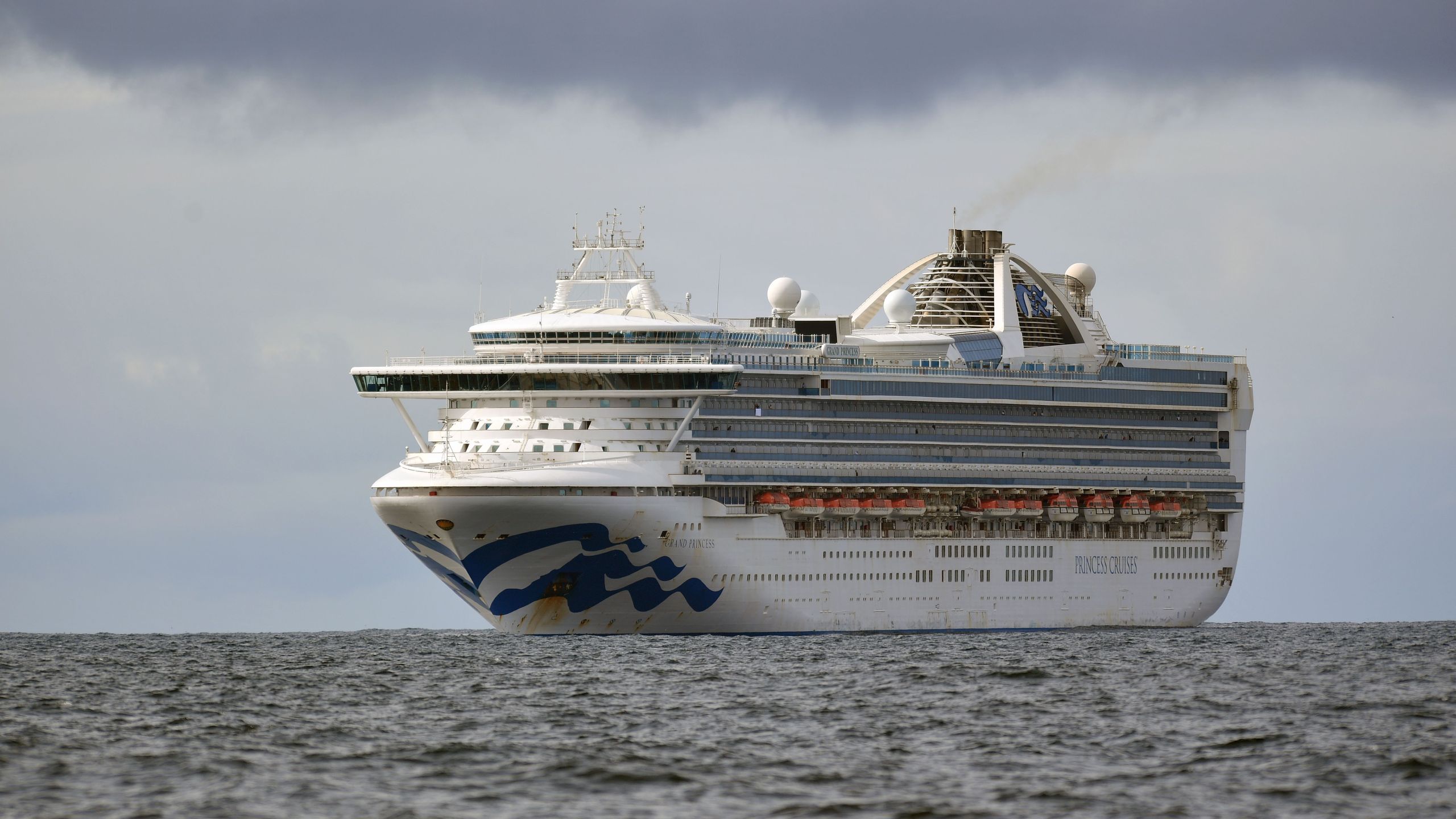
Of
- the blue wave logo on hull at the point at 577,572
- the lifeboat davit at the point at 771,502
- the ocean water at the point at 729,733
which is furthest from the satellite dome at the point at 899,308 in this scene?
the ocean water at the point at 729,733

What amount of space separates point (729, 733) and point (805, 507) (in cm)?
3138

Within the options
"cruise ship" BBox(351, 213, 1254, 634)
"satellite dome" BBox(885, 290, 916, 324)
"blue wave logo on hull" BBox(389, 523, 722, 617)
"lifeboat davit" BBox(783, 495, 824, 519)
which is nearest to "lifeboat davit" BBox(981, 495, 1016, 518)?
"cruise ship" BBox(351, 213, 1254, 634)

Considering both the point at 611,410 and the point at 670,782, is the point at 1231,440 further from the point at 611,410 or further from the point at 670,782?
the point at 670,782

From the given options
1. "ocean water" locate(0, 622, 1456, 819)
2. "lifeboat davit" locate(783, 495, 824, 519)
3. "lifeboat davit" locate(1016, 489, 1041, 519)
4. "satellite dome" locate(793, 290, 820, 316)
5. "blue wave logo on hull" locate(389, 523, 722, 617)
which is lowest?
"ocean water" locate(0, 622, 1456, 819)

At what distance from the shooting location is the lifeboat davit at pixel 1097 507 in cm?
8556

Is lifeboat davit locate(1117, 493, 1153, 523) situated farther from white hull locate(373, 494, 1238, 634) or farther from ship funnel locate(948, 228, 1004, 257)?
ship funnel locate(948, 228, 1004, 257)

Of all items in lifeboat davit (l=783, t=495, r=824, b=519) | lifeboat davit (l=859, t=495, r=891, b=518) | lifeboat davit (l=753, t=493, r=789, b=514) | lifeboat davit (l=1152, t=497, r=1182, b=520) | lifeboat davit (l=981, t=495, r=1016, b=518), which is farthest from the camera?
lifeboat davit (l=1152, t=497, r=1182, b=520)

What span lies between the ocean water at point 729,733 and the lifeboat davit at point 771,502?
21.5ft

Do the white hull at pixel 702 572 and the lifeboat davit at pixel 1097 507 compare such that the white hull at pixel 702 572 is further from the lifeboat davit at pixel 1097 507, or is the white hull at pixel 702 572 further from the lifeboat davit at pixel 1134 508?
the lifeboat davit at pixel 1134 508

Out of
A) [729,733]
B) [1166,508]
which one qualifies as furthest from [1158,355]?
[729,733]

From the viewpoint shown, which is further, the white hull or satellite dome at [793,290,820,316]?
satellite dome at [793,290,820,316]

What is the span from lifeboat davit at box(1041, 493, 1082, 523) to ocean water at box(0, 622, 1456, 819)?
16.0 metres

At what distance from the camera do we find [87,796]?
116 ft

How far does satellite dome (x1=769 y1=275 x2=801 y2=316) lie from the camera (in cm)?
8288
